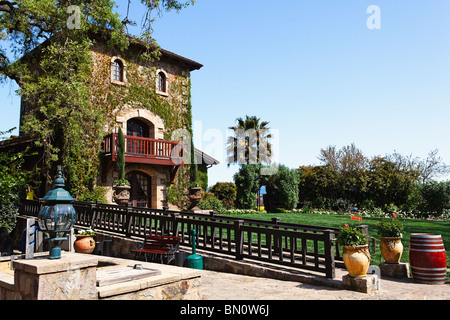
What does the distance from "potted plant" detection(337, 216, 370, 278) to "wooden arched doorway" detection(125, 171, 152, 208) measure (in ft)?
45.2

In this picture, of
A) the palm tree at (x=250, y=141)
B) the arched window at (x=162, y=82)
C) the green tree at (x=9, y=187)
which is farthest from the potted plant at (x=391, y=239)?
the palm tree at (x=250, y=141)

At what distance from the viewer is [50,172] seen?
16.5 meters

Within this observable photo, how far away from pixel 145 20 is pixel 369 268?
30.3 feet

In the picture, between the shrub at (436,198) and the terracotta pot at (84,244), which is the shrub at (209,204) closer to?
the terracotta pot at (84,244)

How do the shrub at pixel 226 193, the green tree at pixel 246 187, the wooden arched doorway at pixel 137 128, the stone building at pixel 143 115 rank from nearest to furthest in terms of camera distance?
the stone building at pixel 143 115
the wooden arched doorway at pixel 137 128
the shrub at pixel 226 193
the green tree at pixel 246 187

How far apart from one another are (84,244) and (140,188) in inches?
332

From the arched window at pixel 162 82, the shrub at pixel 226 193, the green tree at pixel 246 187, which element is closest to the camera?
the arched window at pixel 162 82

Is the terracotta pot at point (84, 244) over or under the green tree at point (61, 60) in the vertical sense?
under

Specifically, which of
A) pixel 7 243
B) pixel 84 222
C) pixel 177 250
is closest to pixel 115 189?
pixel 84 222

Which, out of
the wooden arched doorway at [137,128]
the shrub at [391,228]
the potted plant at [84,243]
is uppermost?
the wooden arched doorway at [137,128]

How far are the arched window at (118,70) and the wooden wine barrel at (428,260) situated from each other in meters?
15.4

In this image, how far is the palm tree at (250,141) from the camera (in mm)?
32125

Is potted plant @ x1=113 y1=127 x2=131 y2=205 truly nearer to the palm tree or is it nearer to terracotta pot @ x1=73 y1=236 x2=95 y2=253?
terracotta pot @ x1=73 y1=236 x2=95 y2=253
